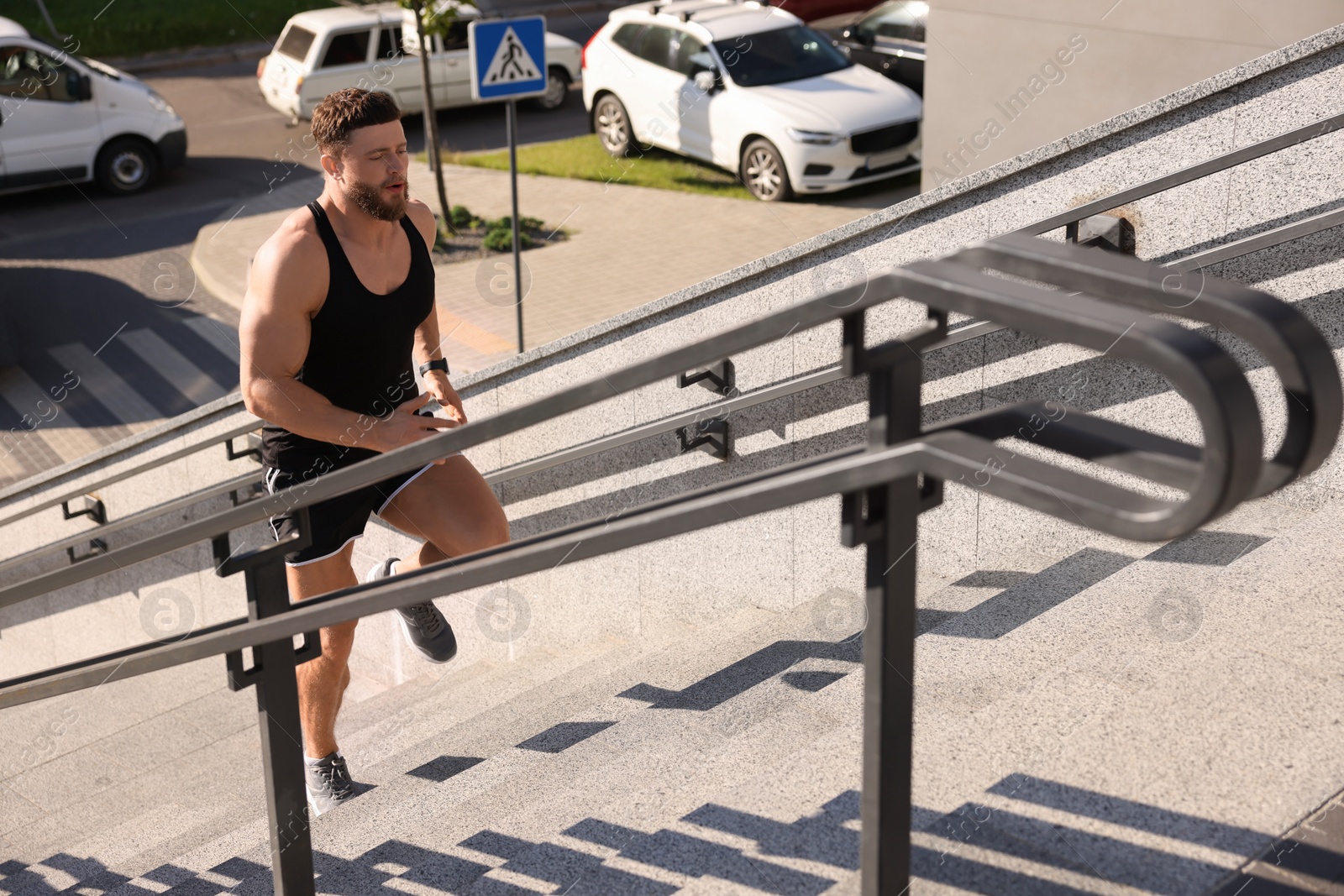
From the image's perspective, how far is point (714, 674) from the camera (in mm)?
3977

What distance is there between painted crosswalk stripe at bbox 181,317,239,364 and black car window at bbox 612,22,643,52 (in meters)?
5.86

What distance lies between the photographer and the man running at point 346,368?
336 centimetres

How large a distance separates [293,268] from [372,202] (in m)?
0.30

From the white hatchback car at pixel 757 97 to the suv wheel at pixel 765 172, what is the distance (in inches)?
0.5

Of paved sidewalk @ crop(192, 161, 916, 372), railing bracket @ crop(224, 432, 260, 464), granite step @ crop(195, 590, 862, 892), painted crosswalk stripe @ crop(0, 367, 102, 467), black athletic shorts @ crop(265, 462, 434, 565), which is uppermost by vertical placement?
Result: black athletic shorts @ crop(265, 462, 434, 565)

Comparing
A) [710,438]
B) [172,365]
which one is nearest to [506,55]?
[172,365]

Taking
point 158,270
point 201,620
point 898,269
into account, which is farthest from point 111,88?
point 898,269

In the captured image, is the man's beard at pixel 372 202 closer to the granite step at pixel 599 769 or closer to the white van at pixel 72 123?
the granite step at pixel 599 769

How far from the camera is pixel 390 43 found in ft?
57.5

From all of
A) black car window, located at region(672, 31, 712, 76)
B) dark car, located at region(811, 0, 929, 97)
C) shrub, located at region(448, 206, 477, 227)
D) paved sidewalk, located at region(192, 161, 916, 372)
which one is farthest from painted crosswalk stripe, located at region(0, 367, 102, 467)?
dark car, located at region(811, 0, 929, 97)

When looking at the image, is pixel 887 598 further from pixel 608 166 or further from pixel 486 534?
pixel 608 166

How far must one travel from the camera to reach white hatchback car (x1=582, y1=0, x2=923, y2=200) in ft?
43.7

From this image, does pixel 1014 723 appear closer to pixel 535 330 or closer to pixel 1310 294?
pixel 1310 294

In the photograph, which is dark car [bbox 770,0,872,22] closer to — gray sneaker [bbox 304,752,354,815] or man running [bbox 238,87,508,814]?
man running [bbox 238,87,508,814]
